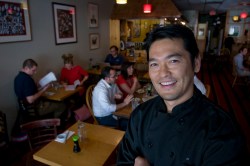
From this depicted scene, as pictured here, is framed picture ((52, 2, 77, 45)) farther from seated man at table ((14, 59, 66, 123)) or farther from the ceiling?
the ceiling

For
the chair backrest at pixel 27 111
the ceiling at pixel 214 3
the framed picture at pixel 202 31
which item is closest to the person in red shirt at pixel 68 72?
the chair backrest at pixel 27 111

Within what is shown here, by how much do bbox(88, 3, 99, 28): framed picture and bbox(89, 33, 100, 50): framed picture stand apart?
274 mm

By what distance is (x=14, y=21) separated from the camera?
3426 mm

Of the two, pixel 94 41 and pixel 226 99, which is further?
pixel 94 41

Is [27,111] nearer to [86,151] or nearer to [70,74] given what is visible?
[70,74]

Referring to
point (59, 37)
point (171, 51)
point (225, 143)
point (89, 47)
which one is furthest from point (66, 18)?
point (225, 143)

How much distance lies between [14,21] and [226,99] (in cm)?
547

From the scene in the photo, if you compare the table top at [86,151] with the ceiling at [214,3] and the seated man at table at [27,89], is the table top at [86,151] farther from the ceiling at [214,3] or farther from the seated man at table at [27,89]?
the ceiling at [214,3]

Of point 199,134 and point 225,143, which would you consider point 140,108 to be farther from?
point 225,143

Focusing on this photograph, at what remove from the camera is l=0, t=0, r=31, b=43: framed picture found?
3.23 metres

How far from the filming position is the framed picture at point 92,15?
A: 5.60 meters

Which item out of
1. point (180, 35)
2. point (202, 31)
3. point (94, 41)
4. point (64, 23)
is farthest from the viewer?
point (202, 31)

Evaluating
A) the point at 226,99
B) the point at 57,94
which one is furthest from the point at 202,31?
the point at 57,94

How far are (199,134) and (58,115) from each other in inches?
133
